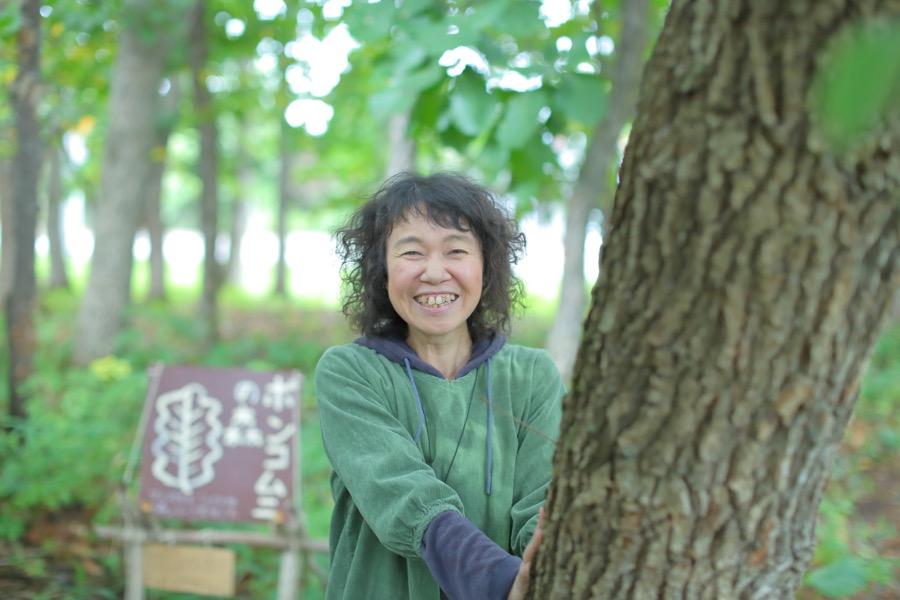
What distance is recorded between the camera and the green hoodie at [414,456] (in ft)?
4.68

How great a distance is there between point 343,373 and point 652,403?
67 cm

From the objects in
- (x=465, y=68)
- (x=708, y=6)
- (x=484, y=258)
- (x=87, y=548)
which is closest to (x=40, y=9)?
(x=87, y=548)

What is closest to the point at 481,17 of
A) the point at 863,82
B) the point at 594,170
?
the point at 594,170

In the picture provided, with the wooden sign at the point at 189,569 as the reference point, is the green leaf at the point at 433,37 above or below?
above

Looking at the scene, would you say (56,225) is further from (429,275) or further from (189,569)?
(429,275)

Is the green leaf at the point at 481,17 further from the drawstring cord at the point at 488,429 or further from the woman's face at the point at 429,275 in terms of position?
the drawstring cord at the point at 488,429

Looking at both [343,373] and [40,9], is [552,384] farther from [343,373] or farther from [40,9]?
[40,9]

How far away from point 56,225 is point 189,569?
10.8m

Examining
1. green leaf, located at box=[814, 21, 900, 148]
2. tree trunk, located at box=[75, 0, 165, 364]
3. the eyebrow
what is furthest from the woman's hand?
tree trunk, located at box=[75, 0, 165, 364]

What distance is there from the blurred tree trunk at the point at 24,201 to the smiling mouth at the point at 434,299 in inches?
146

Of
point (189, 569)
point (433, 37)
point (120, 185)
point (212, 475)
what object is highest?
point (120, 185)

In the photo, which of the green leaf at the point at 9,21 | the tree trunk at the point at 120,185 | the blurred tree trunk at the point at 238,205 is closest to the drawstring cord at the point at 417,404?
the green leaf at the point at 9,21

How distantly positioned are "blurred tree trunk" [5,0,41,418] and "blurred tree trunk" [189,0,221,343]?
248 centimetres

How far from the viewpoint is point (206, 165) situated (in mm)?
7391
